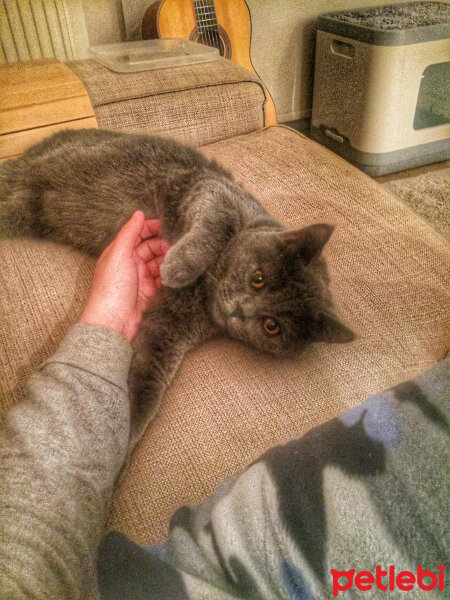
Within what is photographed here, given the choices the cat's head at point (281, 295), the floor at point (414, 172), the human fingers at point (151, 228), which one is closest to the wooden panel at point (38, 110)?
the human fingers at point (151, 228)

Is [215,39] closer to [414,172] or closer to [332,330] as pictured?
[414,172]

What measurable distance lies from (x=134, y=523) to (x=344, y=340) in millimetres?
503

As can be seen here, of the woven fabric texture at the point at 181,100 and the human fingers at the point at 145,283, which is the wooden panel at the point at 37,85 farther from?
the human fingers at the point at 145,283

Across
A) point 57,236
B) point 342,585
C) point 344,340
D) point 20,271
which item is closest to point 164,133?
point 57,236

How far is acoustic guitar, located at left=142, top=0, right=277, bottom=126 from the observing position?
2.12 metres

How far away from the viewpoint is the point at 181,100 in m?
1.58

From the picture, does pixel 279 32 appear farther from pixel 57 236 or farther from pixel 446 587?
pixel 446 587

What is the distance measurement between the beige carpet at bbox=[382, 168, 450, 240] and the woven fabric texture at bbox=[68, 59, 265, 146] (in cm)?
91

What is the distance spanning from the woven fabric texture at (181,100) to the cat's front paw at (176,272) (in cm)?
81

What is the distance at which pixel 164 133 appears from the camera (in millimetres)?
1579

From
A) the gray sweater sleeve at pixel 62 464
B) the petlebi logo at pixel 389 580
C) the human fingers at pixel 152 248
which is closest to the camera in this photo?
the petlebi logo at pixel 389 580

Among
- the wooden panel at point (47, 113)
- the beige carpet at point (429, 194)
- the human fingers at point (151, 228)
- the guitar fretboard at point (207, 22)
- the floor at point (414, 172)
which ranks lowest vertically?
the floor at point (414, 172)

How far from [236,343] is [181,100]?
1.04 m

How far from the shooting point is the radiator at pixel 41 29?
2.04 meters
